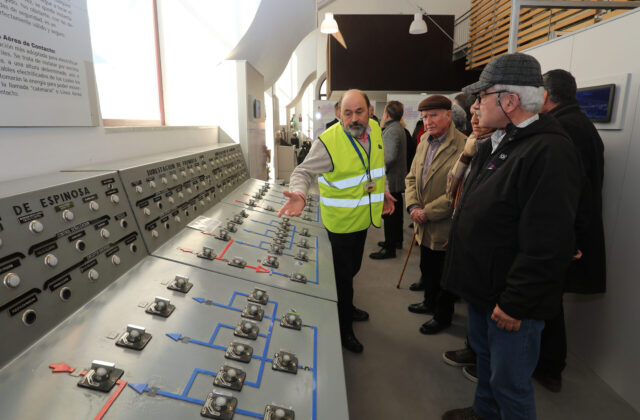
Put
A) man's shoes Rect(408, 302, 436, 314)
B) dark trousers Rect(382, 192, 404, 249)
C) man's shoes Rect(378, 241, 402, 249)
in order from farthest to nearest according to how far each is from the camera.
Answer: man's shoes Rect(378, 241, 402, 249)
dark trousers Rect(382, 192, 404, 249)
man's shoes Rect(408, 302, 436, 314)

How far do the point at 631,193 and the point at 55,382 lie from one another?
7.82 feet

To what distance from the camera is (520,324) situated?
1.24 metres

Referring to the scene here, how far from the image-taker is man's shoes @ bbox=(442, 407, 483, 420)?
1.70m

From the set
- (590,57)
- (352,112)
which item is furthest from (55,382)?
(590,57)

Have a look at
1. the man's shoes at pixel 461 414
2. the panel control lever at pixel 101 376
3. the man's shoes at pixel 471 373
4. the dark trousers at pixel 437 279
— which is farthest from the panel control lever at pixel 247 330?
the dark trousers at pixel 437 279

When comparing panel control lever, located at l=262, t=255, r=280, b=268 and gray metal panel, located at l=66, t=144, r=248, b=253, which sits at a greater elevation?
gray metal panel, located at l=66, t=144, r=248, b=253

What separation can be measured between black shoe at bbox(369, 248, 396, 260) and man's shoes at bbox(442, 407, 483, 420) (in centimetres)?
229

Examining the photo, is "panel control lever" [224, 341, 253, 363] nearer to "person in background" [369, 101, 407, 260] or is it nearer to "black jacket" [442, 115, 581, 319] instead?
"black jacket" [442, 115, 581, 319]

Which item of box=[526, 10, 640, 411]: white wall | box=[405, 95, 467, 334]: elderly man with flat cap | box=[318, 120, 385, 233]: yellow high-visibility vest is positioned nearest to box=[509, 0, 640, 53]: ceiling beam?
box=[526, 10, 640, 411]: white wall

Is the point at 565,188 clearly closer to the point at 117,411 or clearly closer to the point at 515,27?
the point at 117,411

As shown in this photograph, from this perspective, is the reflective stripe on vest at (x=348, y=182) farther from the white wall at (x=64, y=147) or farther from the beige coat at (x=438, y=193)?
the white wall at (x=64, y=147)

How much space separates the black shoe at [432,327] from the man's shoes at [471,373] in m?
0.41

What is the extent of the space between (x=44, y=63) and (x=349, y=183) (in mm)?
1406

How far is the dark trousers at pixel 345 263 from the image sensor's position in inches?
83.9
